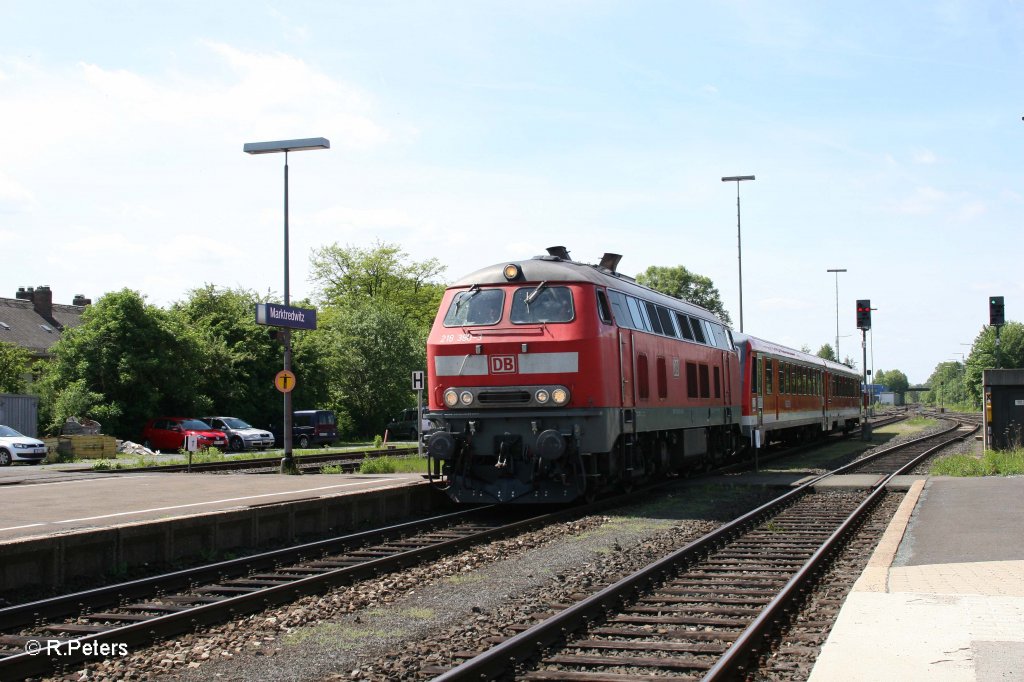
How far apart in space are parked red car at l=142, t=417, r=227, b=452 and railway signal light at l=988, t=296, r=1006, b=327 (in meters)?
25.6

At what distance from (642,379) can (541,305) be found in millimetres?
2561

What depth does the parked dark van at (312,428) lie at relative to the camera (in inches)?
1677

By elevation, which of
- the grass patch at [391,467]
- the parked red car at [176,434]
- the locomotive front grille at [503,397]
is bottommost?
the grass patch at [391,467]

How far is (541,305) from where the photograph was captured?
14.6m

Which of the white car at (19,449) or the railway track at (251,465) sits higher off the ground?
the white car at (19,449)

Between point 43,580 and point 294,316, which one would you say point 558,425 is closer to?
point 43,580

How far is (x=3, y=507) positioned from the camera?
1414 cm

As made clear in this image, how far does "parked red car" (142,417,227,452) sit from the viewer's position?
120 feet

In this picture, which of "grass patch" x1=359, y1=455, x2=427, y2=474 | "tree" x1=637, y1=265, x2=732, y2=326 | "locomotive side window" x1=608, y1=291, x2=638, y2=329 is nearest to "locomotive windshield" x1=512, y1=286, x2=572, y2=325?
"locomotive side window" x1=608, y1=291, x2=638, y2=329

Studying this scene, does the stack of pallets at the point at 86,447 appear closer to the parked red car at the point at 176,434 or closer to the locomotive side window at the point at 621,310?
the parked red car at the point at 176,434

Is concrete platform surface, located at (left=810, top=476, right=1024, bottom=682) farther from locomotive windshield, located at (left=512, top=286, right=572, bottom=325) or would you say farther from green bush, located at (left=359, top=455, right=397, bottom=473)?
green bush, located at (left=359, top=455, right=397, bottom=473)

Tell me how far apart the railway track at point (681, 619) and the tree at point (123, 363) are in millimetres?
32518

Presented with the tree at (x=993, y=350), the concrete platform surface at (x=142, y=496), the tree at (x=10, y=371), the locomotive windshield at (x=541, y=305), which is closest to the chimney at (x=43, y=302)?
the tree at (x=10, y=371)

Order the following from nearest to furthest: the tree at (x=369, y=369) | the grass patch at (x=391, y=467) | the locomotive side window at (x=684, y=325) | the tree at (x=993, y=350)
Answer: the locomotive side window at (x=684, y=325) < the grass patch at (x=391, y=467) < the tree at (x=369, y=369) < the tree at (x=993, y=350)
